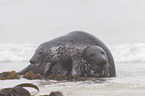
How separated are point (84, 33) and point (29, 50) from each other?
1629cm

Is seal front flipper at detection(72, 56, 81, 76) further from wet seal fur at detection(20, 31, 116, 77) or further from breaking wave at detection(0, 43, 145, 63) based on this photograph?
breaking wave at detection(0, 43, 145, 63)

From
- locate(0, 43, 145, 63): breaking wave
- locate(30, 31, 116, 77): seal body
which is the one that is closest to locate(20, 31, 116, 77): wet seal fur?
locate(30, 31, 116, 77): seal body

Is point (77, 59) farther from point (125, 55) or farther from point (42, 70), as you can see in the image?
point (125, 55)

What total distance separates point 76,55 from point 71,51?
148 millimetres

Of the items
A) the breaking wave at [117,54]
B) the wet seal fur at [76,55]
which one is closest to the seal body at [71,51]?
the wet seal fur at [76,55]

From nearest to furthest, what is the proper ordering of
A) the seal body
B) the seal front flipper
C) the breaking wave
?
the seal front flipper → the seal body → the breaking wave

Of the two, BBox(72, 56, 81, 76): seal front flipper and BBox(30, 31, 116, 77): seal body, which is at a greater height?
BBox(30, 31, 116, 77): seal body

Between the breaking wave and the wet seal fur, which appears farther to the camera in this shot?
the breaking wave

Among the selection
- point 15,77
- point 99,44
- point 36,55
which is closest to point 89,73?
point 99,44

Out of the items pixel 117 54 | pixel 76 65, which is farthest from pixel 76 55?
pixel 117 54

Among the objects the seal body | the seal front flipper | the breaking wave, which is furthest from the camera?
the breaking wave

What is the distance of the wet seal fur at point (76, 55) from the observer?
15.7 feet

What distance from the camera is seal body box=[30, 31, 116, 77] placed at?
487cm

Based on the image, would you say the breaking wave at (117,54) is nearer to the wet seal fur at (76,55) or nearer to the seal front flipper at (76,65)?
the wet seal fur at (76,55)
